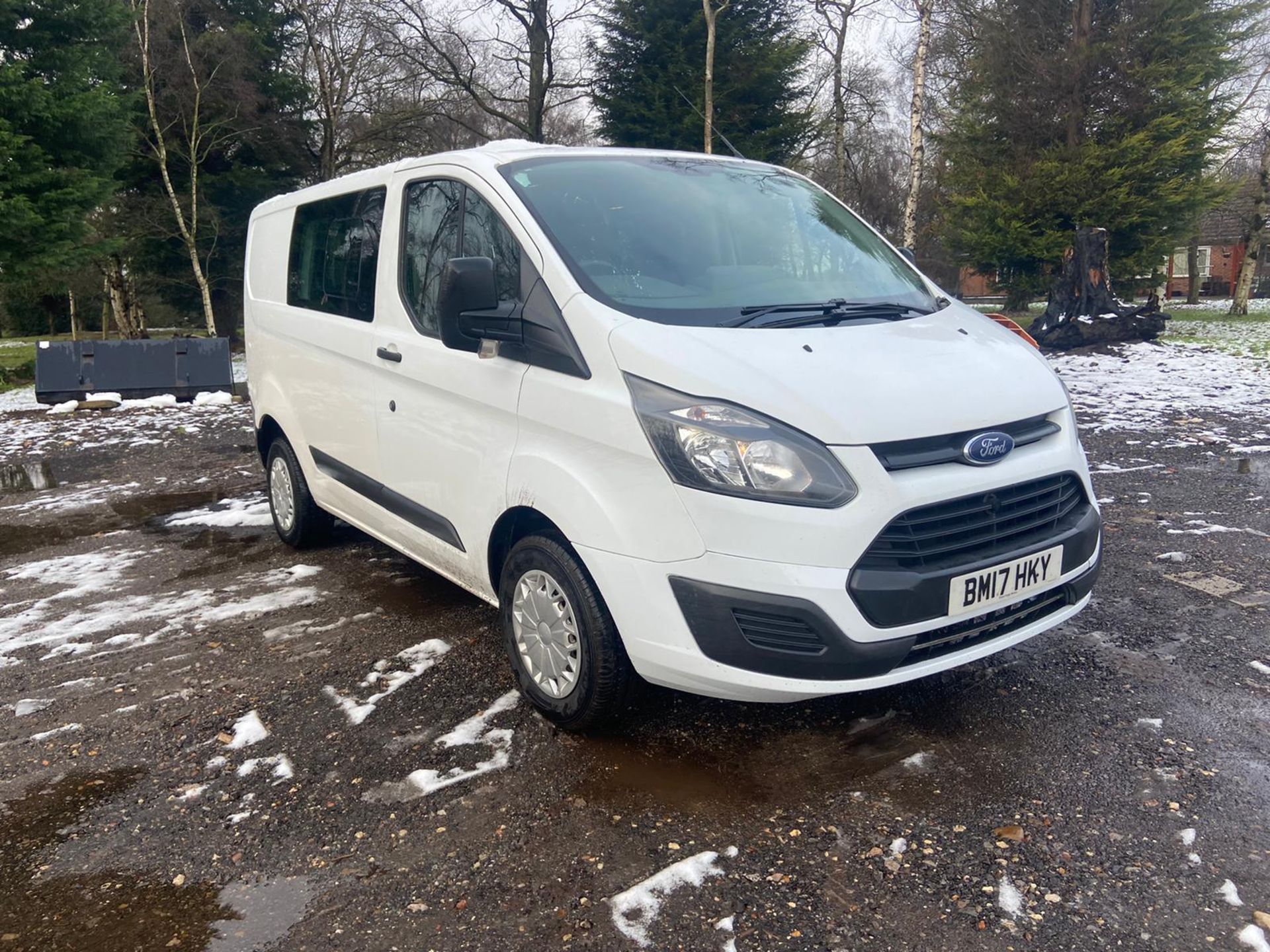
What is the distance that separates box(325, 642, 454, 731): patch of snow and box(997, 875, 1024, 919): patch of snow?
225 centimetres

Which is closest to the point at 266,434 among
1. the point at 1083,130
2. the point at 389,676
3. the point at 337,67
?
the point at 389,676

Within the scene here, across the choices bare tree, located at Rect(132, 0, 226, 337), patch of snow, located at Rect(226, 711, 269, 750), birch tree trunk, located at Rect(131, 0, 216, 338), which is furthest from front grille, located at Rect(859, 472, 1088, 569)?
bare tree, located at Rect(132, 0, 226, 337)

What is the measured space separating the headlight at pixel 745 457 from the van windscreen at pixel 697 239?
0.48 meters

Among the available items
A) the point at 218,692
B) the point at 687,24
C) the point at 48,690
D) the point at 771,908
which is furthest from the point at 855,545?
the point at 687,24

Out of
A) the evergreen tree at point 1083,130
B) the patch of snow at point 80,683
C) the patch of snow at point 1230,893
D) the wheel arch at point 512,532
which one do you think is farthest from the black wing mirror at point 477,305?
the evergreen tree at point 1083,130

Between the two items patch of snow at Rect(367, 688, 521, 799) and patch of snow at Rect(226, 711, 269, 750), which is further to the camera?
patch of snow at Rect(226, 711, 269, 750)

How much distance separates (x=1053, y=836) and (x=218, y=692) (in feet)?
10.1

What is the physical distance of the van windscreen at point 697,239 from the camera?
10.7 feet

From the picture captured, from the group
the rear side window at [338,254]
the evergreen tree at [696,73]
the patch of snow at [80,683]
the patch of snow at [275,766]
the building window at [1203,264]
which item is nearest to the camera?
the patch of snow at [275,766]

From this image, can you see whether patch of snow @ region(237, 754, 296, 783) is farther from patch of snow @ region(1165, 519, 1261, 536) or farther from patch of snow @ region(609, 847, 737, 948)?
patch of snow @ region(1165, 519, 1261, 536)

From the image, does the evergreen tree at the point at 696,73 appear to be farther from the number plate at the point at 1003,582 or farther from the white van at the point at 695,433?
the number plate at the point at 1003,582

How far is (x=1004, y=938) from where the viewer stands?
2.26 meters

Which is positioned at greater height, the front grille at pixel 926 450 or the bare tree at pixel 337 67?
the bare tree at pixel 337 67

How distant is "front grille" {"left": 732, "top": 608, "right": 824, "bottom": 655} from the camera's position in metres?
2.67
